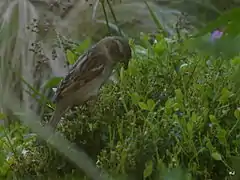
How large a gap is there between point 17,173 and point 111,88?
15cm

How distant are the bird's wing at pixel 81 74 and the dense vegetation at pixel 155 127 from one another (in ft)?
0.08

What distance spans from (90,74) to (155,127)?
0.44 feet

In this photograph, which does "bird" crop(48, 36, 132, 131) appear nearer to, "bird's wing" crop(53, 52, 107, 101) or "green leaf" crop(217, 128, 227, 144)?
"bird's wing" crop(53, 52, 107, 101)

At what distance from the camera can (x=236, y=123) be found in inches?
19.5

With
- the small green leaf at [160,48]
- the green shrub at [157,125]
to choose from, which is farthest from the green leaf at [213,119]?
the small green leaf at [160,48]

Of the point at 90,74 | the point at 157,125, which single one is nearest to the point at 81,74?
the point at 90,74

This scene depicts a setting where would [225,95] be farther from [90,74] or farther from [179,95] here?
[90,74]

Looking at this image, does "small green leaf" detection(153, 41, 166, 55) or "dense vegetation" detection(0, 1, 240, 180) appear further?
"small green leaf" detection(153, 41, 166, 55)

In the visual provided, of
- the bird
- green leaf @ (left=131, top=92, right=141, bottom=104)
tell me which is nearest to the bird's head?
the bird

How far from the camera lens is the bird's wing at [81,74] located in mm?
590

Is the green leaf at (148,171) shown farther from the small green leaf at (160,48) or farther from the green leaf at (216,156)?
the small green leaf at (160,48)

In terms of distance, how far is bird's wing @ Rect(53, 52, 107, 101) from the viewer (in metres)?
0.59

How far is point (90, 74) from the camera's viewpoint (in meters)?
0.59

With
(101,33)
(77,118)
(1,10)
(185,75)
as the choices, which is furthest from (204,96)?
(1,10)
